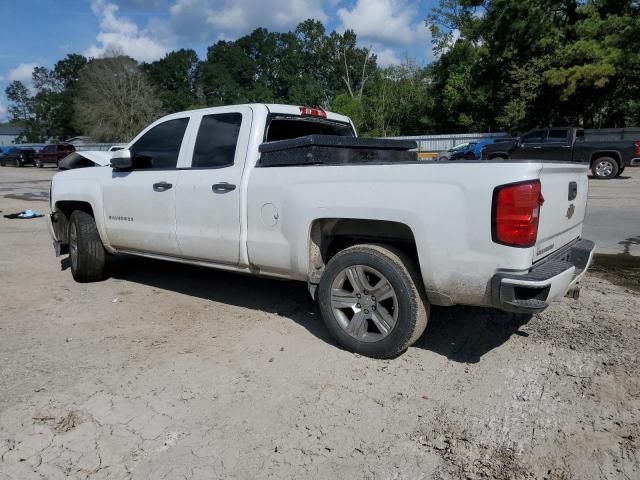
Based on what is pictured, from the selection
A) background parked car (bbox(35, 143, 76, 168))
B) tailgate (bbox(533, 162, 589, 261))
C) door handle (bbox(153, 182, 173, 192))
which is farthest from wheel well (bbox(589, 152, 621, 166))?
background parked car (bbox(35, 143, 76, 168))

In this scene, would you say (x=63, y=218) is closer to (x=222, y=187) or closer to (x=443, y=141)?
(x=222, y=187)

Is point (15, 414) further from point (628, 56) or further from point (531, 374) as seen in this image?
point (628, 56)

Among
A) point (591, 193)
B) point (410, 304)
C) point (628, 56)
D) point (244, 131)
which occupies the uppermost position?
point (628, 56)

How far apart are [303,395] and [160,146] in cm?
310

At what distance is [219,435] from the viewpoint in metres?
2.92

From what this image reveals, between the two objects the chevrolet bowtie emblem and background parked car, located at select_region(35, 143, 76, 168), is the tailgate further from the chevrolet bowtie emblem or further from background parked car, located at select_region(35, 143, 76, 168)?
background parked car, located at select_region(35, 143, 76, 168)

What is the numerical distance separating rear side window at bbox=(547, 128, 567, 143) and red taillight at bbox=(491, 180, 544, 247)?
16.3 metres

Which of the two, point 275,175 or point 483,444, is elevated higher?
point 275,175

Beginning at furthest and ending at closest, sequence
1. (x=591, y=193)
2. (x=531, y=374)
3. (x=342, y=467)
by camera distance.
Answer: (x=591, y=193) < (x=531, y=374) < (x=342, y=467)

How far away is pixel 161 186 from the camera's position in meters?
4.93

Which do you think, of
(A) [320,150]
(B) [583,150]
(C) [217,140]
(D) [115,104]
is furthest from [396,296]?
(D) [115,104]

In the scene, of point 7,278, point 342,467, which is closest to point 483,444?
point 342,467

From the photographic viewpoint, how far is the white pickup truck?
318cm

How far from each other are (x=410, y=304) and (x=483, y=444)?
1059 millimetres
